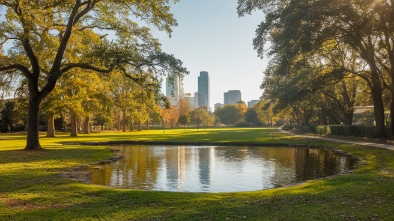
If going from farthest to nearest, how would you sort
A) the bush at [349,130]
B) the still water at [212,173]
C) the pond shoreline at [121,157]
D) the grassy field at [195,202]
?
the bush at [349,130] < the pond shoreline at [121,157] < the still water at [212,173] < the grassy field at [195,202]

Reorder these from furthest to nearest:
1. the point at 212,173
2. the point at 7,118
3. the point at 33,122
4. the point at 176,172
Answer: the point at 7,118 < the point at 33,122 < the point at 176,172 < the point at 212,173

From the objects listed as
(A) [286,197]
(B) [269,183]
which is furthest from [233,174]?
(A) [286,197]

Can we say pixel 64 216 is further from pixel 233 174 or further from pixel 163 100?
pixel 163 100

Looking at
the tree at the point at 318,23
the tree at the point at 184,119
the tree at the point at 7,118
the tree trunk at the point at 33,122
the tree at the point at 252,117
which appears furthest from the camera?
the tree at the point at 252,117

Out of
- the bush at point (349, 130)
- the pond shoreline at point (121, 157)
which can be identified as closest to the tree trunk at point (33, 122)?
the pond shoreline at point (121, 157)

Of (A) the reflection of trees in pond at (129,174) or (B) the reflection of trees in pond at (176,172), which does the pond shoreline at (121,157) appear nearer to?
(A) the reflection of trees in pond at (129,174)

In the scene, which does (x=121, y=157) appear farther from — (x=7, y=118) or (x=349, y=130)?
(x=7, y=118)

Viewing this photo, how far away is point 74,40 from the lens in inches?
981

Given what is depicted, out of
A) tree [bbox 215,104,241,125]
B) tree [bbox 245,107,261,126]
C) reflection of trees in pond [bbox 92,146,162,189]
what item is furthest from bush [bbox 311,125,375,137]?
tree [bbox 215,104,241,125]

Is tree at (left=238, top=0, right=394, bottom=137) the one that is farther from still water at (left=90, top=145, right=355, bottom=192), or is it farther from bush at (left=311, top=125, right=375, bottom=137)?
bush at (left=311, top=125, right=375, bottom=137)

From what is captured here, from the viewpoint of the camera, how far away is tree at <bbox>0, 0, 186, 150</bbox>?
20641mm

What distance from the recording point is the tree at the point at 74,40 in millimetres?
20641

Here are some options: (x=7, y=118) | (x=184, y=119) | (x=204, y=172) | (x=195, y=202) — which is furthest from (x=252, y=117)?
(x=195, y=202)

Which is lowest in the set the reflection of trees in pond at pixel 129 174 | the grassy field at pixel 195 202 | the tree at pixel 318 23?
the reflection of trees in pond at pixel 129 174
